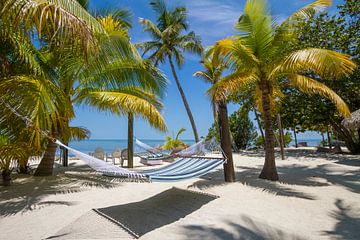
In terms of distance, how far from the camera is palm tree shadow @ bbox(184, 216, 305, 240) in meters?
2.67

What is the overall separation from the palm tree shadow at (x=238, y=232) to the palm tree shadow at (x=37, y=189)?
2029 millimetres

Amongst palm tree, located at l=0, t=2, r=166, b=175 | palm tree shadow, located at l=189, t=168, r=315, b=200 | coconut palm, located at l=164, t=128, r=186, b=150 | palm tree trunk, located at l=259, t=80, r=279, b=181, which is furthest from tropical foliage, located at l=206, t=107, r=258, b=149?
palm tree, located at l=0, t=2, r=166, b=175

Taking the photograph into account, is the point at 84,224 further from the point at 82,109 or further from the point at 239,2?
the point at 239,2

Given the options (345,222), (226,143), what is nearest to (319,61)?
(226,143)

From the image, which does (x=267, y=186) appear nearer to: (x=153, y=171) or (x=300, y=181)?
(x=300, y=181)

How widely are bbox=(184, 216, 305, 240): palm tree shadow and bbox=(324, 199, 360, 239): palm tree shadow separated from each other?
51 cm

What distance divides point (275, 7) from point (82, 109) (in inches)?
181

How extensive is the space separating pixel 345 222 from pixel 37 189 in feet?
15.3

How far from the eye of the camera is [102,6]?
6.54m

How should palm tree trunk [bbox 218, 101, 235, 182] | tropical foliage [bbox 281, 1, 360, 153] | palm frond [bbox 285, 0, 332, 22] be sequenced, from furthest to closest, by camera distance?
1. tropical foliage [bbox 281, 1, 360, 153]
2. palm tree trunk [bbox 218, 101, 235, 182]
3. palm frond [bbox 285, 0, 332, 22]

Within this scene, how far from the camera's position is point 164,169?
4379mm

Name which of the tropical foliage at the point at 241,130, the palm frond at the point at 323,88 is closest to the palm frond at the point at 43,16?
the palm frond at the point at 323,88

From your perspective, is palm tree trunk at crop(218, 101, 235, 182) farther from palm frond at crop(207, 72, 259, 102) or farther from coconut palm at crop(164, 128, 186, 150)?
coconut palm at crop(164, 128, 186, 150)

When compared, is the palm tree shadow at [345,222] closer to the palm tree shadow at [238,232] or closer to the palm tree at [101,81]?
the palm tree shadow at [238,232]
